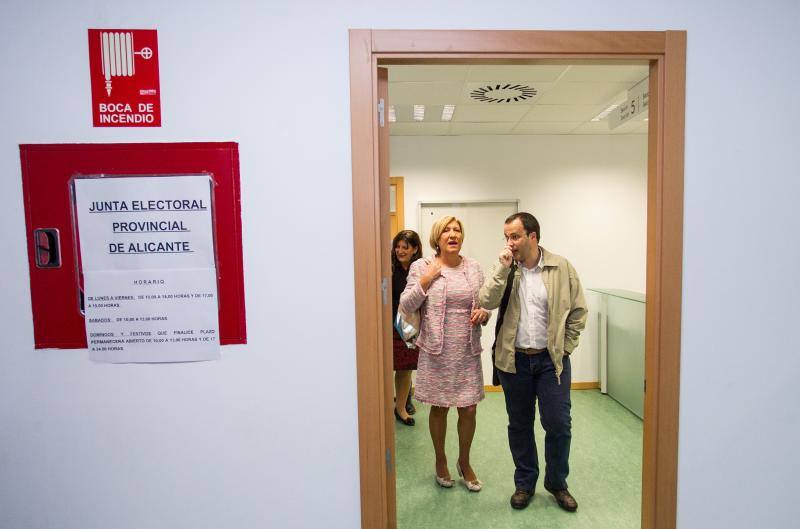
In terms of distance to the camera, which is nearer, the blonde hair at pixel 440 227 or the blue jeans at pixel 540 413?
the blue jeans at pixel 540 413

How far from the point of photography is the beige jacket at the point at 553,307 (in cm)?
189

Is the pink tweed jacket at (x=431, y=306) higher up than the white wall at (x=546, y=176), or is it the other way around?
the white wall at (x=546, y=176)

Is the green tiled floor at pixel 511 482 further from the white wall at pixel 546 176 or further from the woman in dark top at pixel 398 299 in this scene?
the white wall at pixel 546 176

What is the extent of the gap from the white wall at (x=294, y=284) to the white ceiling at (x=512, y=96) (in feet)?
3.16

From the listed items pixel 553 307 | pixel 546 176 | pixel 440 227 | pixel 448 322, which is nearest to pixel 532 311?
pixel 553 307

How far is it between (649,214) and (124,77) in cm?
173

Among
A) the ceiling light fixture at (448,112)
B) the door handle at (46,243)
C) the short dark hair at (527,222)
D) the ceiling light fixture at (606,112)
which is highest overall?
the ceiling light fixture at (448,112)

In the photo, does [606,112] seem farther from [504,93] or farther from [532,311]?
[532,311]

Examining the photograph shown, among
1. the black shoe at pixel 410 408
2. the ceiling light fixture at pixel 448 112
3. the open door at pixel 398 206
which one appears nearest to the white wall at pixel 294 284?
the ceiling light fixture at pixel 448 112

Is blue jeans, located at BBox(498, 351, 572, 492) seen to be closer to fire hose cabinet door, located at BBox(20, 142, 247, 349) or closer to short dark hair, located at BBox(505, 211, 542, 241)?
short dark hair, located at BBox(505, 211, 542, 241)

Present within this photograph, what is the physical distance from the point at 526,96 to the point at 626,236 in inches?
79.4

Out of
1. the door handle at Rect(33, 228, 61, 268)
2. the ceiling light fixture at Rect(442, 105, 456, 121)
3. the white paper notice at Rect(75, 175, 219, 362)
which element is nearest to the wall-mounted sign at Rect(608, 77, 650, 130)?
the ceiling light fixture at Rect(442, 105, 456, 121)

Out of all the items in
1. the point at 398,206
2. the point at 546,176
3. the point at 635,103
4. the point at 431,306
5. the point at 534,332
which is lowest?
the point at 534,332

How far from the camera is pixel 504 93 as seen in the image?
9.37 feet
